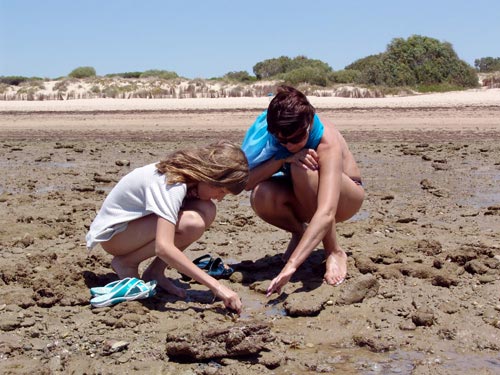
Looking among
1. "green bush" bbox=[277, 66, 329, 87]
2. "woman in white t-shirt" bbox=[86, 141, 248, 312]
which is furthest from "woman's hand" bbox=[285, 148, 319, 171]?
"green bush" bbox=[277, 66, 329, 87]

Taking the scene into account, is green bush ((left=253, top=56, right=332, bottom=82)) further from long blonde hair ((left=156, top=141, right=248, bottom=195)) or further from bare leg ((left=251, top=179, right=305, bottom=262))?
long blonde hair ((left=156, top=141, right=248, bottom=195))

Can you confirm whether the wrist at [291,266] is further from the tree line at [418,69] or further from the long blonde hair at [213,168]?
the tree line at [418,69]

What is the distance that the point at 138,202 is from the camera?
4438mm

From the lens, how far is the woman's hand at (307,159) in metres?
4.63

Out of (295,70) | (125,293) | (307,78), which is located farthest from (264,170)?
(295,70)

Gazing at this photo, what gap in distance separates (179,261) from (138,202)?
53 centimetres

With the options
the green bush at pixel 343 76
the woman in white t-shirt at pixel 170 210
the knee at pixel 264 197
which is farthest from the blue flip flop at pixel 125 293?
the green bush at pixel 343 76

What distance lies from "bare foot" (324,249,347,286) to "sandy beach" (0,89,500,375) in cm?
7

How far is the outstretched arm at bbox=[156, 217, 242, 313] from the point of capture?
4086 mm

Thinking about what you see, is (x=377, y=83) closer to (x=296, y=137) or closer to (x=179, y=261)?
(x=296, y=137)

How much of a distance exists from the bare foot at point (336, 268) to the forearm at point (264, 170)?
2.04 feet

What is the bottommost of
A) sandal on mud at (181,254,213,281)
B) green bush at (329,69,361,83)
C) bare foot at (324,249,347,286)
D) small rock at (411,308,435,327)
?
small rock at (411,308,435,327)

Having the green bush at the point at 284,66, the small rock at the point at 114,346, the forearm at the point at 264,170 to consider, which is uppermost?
the green bush at the point at 284,66

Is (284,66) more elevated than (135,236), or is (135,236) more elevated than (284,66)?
(284,66)
